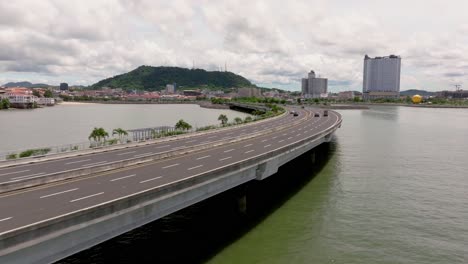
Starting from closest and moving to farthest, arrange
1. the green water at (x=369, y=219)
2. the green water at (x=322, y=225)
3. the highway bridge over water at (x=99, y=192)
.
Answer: the highway bridge over water at (x=99, y=192), the green water at (x=322, y=225), the green water at (x=369, y=219)

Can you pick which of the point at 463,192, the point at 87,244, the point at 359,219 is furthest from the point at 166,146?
the point at 463,192

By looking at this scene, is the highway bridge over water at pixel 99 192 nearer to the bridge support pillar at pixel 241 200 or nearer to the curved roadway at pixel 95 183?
the curved roadway at pixel 95 183

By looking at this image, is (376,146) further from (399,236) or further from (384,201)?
(399,236)

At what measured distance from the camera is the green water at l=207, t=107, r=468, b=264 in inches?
972

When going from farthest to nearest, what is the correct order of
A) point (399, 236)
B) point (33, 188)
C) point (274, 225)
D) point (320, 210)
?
point (320, 210)
point (274, 225)
point (399, 236)
point (33, 188)

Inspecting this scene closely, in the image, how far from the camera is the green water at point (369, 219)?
81.0 ft

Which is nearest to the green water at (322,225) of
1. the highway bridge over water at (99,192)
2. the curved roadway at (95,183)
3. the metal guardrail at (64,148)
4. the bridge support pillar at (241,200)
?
the bridge support pillar at (241,200)

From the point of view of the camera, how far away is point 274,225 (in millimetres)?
29766

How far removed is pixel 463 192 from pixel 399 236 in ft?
56.3

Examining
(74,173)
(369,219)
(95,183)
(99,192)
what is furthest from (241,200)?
(74,173)

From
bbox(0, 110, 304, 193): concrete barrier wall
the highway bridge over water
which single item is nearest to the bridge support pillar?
the highway bridge over water

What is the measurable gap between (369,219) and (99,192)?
22060 millimetres

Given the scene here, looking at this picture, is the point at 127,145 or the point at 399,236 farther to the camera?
the point at 127,145

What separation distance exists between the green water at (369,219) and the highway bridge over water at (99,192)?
15.7ft
